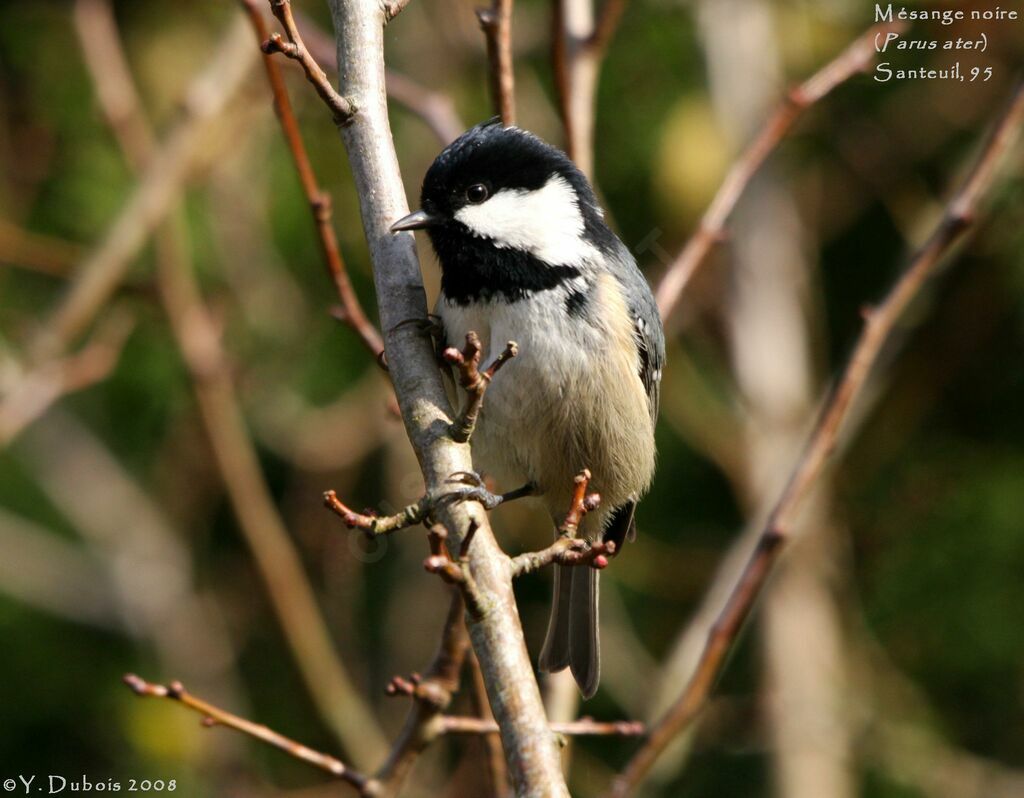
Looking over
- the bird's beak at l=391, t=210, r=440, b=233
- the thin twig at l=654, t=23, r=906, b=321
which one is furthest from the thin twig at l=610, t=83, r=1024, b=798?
the bird's beak at l=391, t=210, r=440, b=233

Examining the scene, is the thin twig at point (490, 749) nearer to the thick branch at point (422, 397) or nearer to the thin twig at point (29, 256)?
the thick branch at point (422, 397)

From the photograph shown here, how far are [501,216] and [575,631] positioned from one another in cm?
104

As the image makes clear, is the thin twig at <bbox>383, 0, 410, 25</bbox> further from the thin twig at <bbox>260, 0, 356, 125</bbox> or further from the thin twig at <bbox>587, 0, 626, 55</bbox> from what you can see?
the thin twig at <bbox>587, 0, 626, 55</bbox>

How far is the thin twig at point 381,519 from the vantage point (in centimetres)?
167

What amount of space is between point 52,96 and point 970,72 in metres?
3.89

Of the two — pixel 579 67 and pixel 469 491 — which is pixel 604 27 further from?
pixel 469 491

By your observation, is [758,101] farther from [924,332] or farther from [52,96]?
[52,96]

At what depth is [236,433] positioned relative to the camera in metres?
3.93

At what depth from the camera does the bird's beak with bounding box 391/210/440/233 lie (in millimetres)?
1954

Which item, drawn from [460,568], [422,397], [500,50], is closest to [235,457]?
[500,50]

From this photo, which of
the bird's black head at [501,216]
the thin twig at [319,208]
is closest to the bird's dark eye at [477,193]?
the bird's black head at [501,216]

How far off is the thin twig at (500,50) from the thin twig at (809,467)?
0.89 metres

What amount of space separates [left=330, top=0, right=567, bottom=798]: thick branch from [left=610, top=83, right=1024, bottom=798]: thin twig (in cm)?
79

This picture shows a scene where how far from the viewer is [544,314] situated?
2502mm
